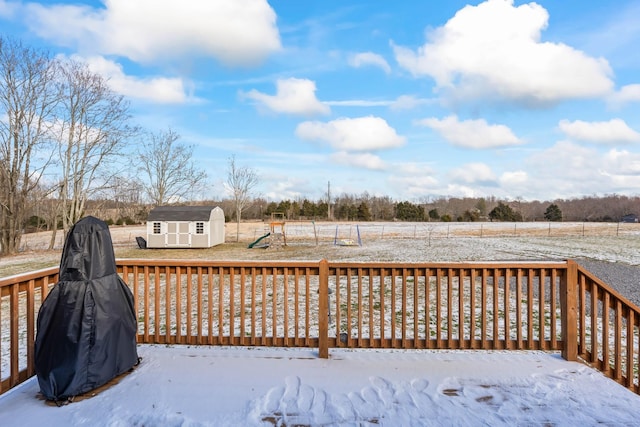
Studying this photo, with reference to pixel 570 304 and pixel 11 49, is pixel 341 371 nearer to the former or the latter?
pixel 570 304

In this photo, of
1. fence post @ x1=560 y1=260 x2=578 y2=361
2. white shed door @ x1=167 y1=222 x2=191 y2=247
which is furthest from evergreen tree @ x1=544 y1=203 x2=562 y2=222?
fence post @ x1=560 y1=260 x2=578 y2=361

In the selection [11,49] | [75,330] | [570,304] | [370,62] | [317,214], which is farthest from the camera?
[317,214]

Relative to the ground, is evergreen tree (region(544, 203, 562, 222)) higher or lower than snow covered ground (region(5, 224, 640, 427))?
higher

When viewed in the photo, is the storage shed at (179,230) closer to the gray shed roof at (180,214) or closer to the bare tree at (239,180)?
the gray shed roof at (180,214)

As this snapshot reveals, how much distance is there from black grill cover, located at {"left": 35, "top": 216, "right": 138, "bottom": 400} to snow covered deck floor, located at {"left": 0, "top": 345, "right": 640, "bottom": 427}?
176mm

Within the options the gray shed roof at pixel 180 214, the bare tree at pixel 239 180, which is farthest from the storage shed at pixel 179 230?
the bare tree at pixel 239 180

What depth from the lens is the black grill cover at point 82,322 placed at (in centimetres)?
258

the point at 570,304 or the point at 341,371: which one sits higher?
the point at 570,304

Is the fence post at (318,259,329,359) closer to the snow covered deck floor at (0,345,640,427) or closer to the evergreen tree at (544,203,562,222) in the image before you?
the snow covered deck floor at (0,345,640,427)

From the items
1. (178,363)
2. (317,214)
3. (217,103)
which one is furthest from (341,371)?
(317,214)

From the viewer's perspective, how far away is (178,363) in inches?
127

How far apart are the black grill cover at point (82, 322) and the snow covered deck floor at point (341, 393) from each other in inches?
6.9

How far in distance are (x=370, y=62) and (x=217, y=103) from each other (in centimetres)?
836

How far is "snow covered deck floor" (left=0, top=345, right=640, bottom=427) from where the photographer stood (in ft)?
7.90
